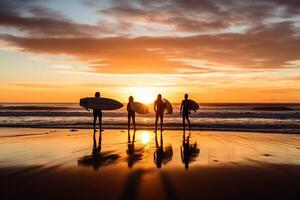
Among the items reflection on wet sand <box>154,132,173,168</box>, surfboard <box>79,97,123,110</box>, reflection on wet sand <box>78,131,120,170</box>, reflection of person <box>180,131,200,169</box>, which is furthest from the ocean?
reflection on wet sand <box>78,131,120,170</box>

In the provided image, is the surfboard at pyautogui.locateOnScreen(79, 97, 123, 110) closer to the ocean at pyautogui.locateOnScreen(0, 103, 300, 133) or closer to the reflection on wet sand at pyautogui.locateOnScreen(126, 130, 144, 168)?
the ocean at pyautogui.locateOnScreen(0, 103, 300, 133)

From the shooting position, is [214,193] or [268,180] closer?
[214,193]

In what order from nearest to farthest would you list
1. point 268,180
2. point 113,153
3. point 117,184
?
point 117,184 → point 268,180 → point 113,153

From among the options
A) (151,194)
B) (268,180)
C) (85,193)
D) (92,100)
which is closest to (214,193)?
(151,194)

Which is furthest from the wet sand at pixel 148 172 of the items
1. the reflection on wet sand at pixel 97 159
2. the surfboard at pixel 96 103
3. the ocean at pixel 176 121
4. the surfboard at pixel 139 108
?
the ocean at pixel 176 121

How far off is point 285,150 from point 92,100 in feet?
45.3

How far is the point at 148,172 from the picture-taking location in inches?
367

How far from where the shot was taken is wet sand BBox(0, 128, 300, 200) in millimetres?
7312

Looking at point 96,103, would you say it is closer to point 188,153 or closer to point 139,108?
point 139,108

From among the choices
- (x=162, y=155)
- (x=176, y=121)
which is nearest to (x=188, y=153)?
(x=162, y=155)

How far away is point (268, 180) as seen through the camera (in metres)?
8.51

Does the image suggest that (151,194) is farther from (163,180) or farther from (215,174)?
(215,174)

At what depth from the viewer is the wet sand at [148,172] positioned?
24.0ft

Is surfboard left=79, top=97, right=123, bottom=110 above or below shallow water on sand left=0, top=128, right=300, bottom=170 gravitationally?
above
